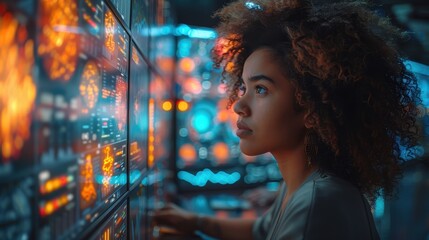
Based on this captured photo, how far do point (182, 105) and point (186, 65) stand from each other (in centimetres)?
38

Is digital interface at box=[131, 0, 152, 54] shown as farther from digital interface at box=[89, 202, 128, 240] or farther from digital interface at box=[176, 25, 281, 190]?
digital interface at box=[176, 25, 281, 190]

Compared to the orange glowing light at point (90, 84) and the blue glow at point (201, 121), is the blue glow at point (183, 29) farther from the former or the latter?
the orange glowing light at point (90, 84)

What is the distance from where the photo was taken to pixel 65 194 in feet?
1.79

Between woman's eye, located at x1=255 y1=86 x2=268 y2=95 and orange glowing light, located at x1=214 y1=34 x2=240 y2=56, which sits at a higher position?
orange glowing light, located at x1=214 y1=34 x2=240 y2=56

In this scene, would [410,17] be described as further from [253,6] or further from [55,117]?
[55,117]

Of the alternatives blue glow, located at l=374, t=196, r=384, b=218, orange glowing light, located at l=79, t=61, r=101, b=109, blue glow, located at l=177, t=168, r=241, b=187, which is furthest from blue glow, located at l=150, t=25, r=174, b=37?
blue glow, located at l=374, t=196, r=384, b=218

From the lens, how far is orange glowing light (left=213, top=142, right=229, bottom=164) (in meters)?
3.50

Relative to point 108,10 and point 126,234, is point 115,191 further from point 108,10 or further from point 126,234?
point 108,10

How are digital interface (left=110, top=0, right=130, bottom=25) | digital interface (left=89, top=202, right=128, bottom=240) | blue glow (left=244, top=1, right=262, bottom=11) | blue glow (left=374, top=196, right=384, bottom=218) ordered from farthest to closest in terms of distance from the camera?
blue glow (left=374, top=196, right=384, bottom=218) → blue glow (left=244, top=1, right=262, bottom=11) → digital interface (left=110, top=0, right=130, bottom=25) → digital interface (left=89, top=202, right=128, bottom=240)

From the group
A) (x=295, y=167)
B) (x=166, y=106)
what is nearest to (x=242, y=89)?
(x=295, y=167)

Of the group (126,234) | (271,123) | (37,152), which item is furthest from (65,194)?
(271,123)

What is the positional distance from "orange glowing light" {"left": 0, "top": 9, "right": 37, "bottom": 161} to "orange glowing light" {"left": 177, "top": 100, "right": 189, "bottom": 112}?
2982 millimetres

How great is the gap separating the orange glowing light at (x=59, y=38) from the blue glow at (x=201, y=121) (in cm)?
287

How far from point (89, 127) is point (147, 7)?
98 cm
